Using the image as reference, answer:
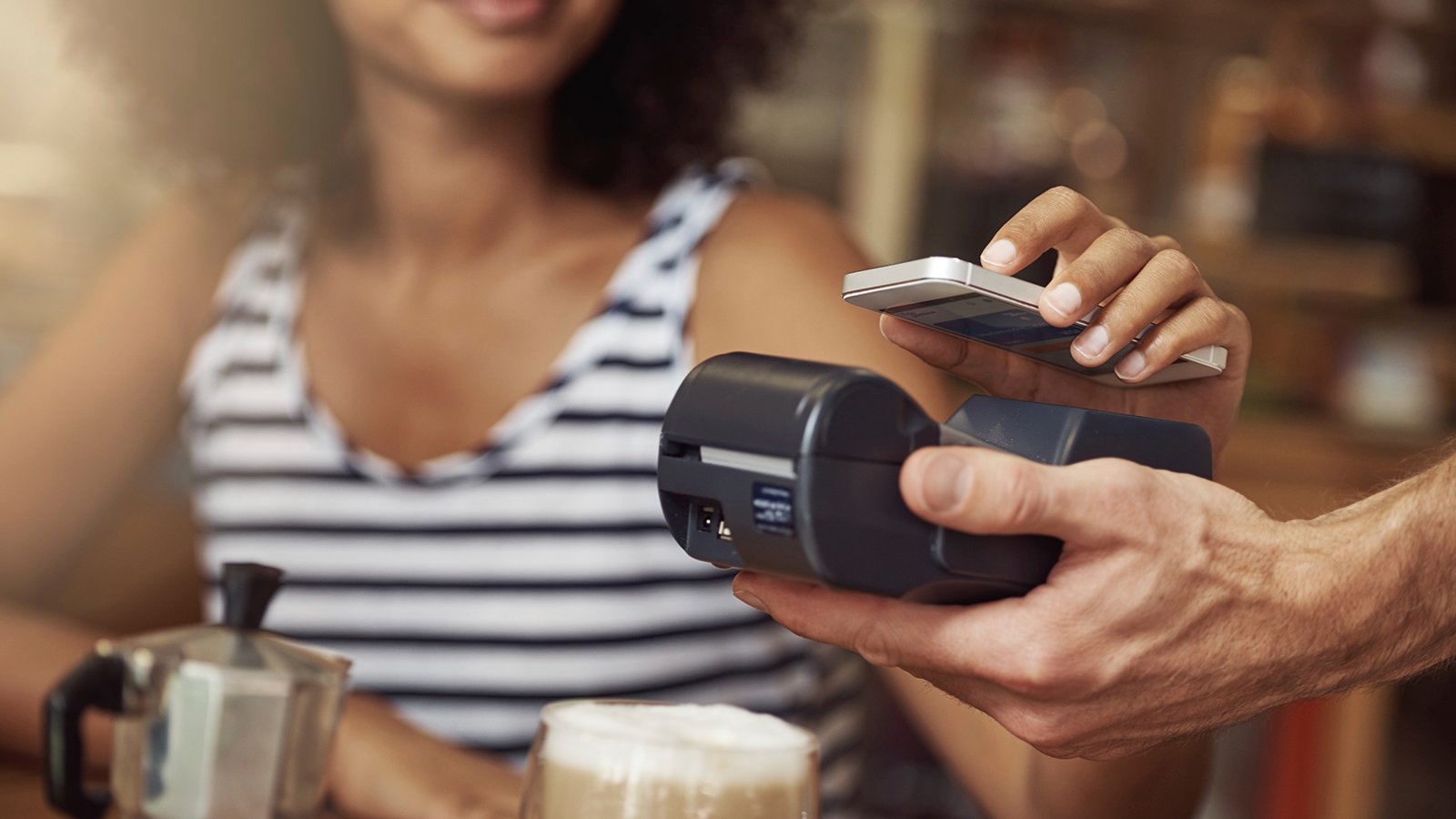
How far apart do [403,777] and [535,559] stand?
36cm

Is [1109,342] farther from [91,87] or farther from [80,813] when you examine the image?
[91,87]

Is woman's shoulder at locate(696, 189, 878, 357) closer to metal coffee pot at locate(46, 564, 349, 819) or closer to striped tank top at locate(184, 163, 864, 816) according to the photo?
striped tank top at locate(184, 163, 864, 816)

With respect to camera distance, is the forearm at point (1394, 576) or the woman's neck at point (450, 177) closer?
the forearm at point (1394, 576)

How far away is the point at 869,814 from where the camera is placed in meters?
2.38

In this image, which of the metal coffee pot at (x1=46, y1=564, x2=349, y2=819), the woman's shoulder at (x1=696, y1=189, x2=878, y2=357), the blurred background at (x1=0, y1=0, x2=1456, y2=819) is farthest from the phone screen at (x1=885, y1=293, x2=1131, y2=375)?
the blurred background at (x1=0, y1=0, x2=1456, y2=819)

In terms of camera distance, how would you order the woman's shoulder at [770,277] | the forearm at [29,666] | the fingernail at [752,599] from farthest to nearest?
the woman's shoulder at [770,277], the forearm at [29,666], the fingernail at [752,599]

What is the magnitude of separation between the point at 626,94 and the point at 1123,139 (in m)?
1.73

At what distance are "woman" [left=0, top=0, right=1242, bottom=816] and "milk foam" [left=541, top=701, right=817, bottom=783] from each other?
456 mm

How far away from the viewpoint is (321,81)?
1441 millimetres

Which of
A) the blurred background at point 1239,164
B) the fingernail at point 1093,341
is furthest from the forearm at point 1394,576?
the blurred background at point 1239,164

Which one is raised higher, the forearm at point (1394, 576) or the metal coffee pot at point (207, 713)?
the forearm at point (1394, 576)

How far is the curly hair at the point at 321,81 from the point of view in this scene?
1353mm

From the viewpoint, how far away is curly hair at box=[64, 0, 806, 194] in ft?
4.44

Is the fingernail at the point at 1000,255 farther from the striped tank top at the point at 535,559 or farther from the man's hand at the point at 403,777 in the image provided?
the striped tank top at the point at 535,559
